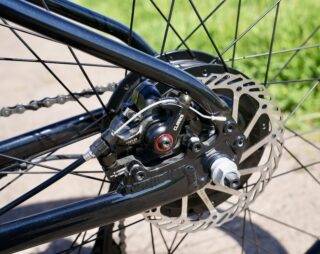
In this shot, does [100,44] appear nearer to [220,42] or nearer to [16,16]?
[16,16]

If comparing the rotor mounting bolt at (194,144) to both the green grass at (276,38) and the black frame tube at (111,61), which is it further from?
the green grass at (276,38)

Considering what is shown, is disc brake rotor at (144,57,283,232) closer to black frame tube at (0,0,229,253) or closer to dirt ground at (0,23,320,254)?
black frame tube at (0,0,229,253)

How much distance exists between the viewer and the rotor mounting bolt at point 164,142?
1.56 metres

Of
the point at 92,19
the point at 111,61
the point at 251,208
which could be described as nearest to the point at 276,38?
the point at 251,208

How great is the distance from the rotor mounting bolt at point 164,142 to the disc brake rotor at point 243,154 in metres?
0.19

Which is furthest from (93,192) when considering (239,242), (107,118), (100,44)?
(100,44)

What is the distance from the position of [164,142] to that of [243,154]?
31cm

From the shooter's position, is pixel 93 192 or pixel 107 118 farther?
pixel 93 192

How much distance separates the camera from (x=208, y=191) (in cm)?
179

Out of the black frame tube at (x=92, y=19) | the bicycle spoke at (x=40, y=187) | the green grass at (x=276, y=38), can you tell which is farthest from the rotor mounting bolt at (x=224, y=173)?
the green grass at (x=276, y=38)

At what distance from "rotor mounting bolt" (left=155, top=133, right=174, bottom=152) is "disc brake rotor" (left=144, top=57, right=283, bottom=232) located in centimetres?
19

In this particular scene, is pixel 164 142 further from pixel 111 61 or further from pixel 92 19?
pixel 92 19

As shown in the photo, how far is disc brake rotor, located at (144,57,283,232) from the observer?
166 cm

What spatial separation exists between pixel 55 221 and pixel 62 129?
0.51 meters
